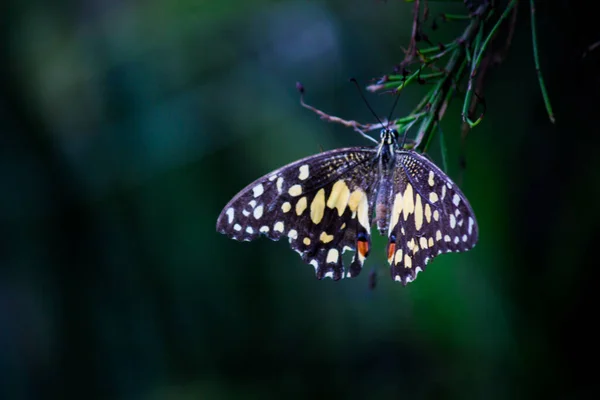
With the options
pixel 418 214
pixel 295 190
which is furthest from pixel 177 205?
pixel 418 214

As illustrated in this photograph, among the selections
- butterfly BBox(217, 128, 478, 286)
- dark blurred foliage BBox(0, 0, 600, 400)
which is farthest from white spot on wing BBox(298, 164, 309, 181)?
dark blurred foliage BBox(0, 0, 600, 400)

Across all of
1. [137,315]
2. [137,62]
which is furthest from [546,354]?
[137,62]

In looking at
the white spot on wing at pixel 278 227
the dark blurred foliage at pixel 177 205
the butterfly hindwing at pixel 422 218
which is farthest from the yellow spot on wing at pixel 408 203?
the dark blurred foliage at pixel 177 205

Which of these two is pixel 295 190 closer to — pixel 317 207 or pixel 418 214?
pixel 317 207

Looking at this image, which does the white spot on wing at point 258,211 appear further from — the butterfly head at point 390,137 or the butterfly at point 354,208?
the butterfly head at point 390,137

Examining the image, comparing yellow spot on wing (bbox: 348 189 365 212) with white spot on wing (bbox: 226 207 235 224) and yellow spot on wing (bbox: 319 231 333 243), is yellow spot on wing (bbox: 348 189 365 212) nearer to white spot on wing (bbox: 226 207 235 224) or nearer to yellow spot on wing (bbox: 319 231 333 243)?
yellow spot on wing (bbox: 319 231 333 243)

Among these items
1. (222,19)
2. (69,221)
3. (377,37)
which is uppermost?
(222,19)

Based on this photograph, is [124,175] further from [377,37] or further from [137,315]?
[377,37]
